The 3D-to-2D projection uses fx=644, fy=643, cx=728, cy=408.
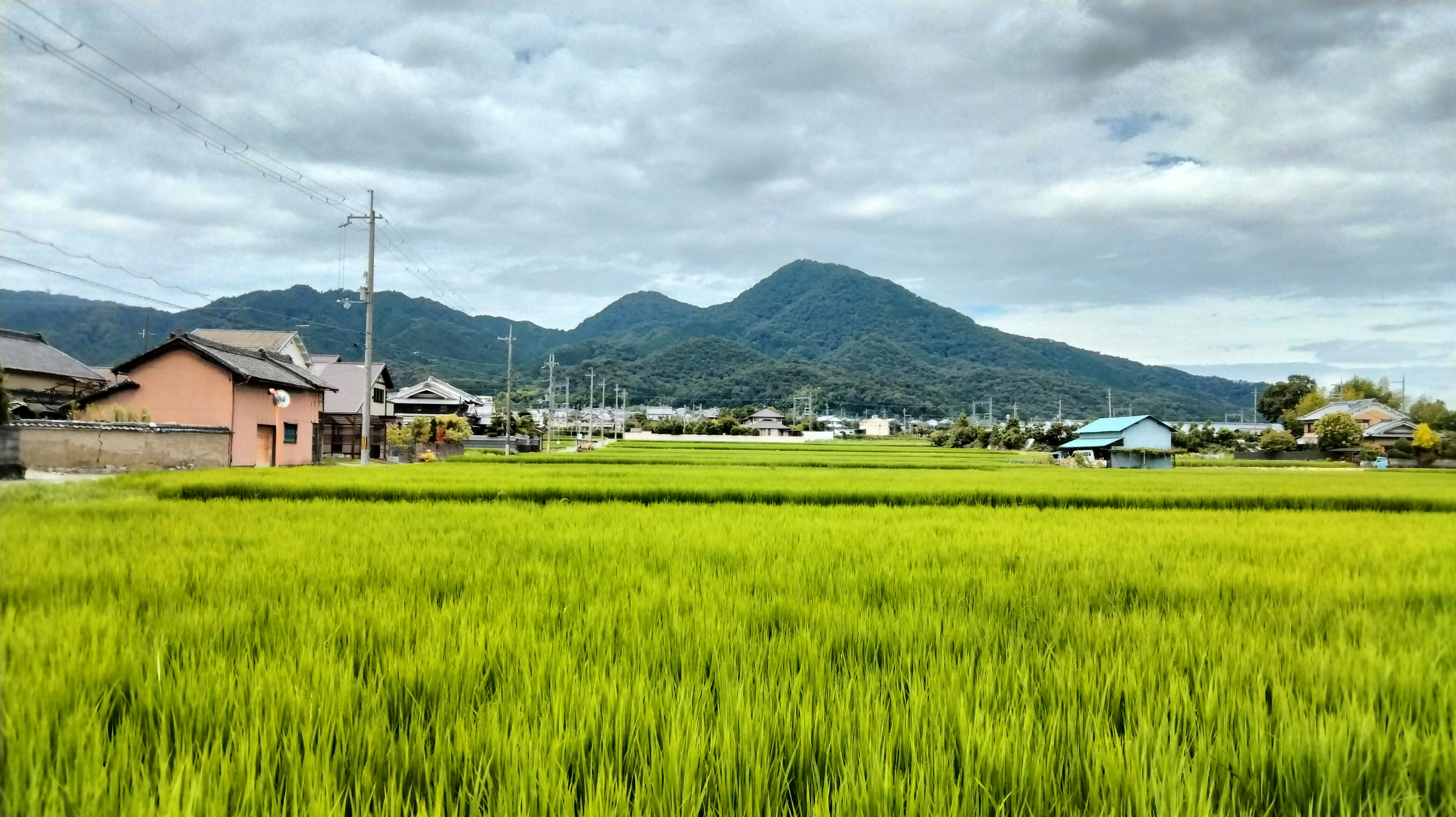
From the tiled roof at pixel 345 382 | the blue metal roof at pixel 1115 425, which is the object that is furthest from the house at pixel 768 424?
the tiled roof at pixel 345 382

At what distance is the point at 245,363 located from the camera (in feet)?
64.3

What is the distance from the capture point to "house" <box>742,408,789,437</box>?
301 feet

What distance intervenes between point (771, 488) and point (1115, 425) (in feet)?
140

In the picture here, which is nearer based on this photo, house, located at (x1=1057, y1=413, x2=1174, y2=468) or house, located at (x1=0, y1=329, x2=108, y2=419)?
house, located at (x1=0, y1=329, x2=108, y2=419)

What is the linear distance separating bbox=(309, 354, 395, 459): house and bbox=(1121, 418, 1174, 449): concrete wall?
4495 centimetres

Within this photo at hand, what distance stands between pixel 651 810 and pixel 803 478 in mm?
Answer: 15030

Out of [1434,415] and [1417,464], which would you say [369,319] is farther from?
[1434,415]

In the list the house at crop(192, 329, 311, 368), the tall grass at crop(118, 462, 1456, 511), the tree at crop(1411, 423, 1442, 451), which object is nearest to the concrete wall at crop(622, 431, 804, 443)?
the house at crop(192, 329, 311, 368)

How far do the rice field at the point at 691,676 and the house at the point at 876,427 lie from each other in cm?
10621

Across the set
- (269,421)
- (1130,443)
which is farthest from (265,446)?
(1130,443)

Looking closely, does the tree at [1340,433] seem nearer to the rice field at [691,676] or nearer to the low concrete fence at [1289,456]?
the low concrete fence at [1289,456]

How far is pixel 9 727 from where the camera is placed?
5.08ft

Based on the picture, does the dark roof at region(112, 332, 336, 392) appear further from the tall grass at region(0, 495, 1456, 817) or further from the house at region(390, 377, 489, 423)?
the house at region(390, 377, 489, 423)

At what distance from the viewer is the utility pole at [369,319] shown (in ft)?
63.9
